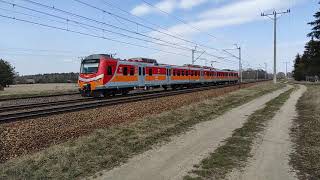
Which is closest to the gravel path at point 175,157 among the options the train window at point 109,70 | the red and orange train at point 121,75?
the red and orange train at point 121,75

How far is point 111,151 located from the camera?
29.8ft

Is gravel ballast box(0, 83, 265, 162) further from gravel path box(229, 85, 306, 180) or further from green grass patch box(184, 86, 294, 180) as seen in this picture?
gravel path box(229, 85, 306, 180)

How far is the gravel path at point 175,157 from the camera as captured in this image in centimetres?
714

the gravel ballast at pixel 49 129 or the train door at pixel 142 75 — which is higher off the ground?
the train door at pixel 142 75

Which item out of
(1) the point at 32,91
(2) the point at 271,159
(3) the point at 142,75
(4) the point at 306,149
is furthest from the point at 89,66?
(2) the point at 271,159

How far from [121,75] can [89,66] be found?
9.28ft

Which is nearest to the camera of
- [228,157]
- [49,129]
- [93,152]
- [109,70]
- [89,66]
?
[228,157]

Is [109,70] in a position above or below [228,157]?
above

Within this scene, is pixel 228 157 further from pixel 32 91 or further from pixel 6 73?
pixel 6 73

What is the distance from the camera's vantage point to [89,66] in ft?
91.6

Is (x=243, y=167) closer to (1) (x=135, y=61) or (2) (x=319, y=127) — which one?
(2) (x=319, y=127)

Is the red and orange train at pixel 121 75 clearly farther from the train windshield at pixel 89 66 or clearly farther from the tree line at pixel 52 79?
the tree line at pixel 52 79

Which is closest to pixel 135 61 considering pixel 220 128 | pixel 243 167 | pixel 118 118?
pixel 118 118

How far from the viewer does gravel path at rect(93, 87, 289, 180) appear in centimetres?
714
